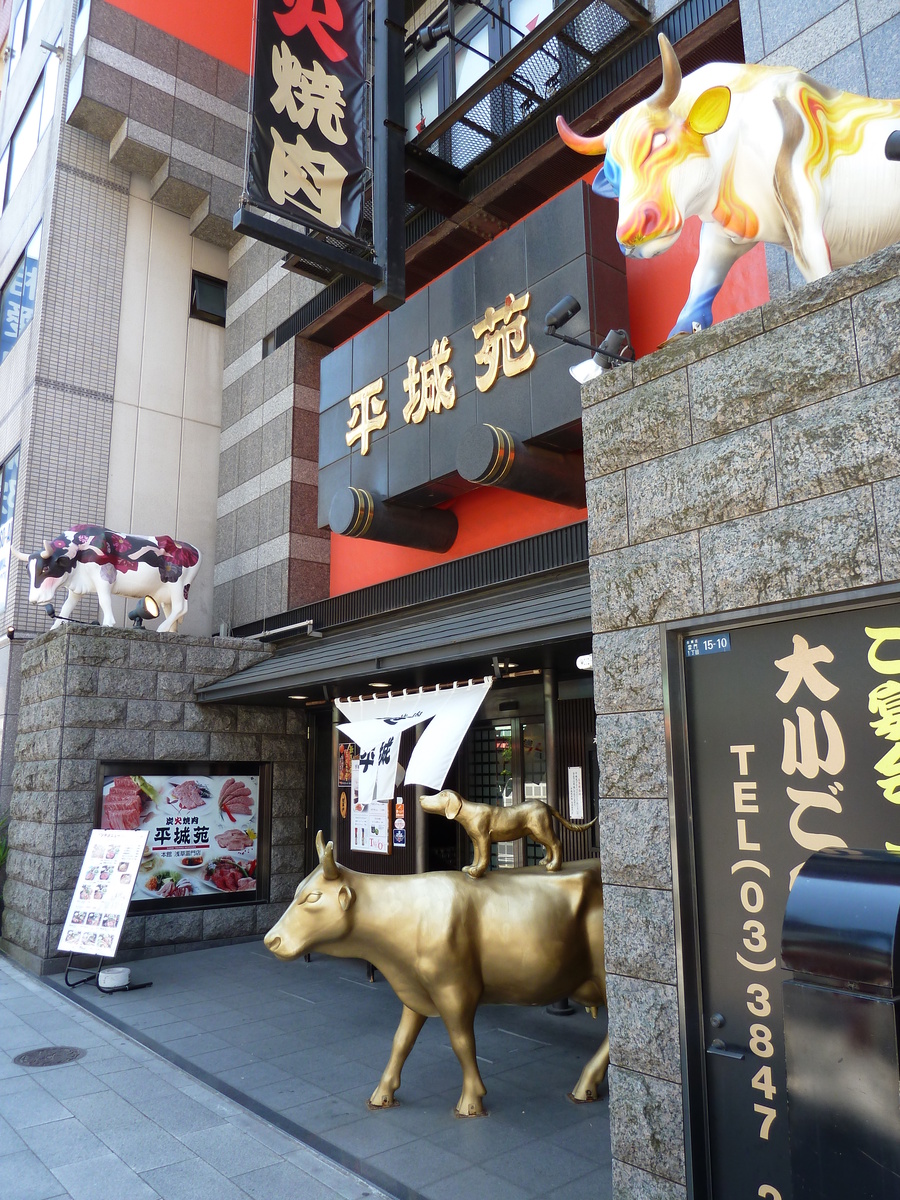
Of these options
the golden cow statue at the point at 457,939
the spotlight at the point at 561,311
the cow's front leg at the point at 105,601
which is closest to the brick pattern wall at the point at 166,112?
the cow's front leg at the point at 105,601

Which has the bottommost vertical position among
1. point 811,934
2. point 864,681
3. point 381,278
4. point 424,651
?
point 811,934

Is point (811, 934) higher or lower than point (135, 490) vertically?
lower

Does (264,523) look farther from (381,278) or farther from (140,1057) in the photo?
(140,1057)

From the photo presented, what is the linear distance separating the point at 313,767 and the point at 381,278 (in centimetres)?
744

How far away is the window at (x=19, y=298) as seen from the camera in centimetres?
1528

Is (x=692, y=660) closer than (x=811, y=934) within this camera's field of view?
No

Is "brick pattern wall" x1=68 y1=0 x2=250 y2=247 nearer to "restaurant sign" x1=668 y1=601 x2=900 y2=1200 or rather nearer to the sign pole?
the sign pole

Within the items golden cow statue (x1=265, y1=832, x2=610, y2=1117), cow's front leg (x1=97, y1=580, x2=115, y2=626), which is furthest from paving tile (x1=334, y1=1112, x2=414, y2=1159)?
cow's front leg (x1=97, y1=580, x2=115, y2=626)

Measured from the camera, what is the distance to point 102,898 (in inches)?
388

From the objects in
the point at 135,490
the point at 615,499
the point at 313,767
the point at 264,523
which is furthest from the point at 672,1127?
the point at 135,490

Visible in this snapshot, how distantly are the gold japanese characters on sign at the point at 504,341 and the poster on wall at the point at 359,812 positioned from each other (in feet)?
15.6

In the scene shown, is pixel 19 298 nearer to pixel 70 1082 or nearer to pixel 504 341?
Result: pixel 504 341

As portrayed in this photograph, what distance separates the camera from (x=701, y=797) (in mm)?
3719

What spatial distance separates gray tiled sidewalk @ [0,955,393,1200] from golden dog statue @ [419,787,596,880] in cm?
218
